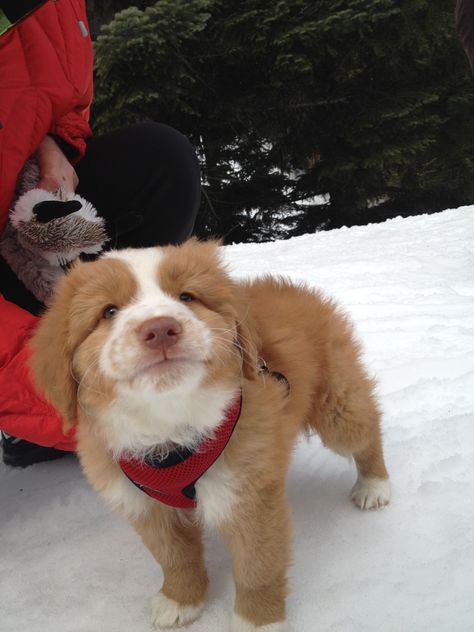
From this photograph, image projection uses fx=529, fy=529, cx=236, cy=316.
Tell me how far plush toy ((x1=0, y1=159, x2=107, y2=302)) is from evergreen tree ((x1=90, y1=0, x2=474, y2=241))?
4.69 meters

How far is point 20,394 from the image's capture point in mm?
1640

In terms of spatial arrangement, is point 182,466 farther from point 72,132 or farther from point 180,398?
point 72,132

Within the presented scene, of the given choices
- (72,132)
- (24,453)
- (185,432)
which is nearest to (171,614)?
(185,432)

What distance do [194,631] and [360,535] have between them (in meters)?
0.55

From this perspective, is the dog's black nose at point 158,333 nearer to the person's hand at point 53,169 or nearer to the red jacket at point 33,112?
the red jacket at point 33,112

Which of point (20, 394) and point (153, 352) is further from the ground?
point (153, 352)

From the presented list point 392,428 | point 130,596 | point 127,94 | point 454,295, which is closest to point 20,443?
point 130,596

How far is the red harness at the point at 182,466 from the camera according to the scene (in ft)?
4.17

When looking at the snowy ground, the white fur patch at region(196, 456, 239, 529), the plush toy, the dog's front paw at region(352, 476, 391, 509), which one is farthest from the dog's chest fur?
the plush toy

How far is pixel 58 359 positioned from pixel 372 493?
1.06m

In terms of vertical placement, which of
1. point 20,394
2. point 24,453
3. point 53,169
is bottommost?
point 24,453

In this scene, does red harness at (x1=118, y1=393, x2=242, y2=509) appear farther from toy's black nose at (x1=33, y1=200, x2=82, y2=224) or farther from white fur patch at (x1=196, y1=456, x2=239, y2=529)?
toy's black nose at (x1=33, y1=200, x2=82, y2=224)

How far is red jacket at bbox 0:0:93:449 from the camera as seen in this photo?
5.40ft

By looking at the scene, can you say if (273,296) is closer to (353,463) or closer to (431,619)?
(353,463)
